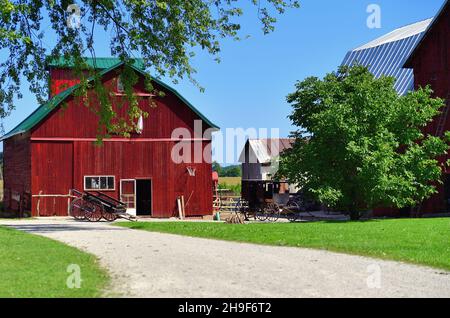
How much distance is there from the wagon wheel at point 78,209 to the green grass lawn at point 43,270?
42.2ft

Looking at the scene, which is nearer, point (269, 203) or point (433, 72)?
point (269, 203)

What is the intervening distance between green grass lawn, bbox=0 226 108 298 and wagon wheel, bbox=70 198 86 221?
12.9m

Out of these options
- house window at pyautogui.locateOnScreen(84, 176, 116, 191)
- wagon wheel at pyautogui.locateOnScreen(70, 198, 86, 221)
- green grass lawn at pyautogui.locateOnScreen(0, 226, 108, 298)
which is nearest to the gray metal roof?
house window at pyautogui.locateOnScreen(84, 176, 116, 191)

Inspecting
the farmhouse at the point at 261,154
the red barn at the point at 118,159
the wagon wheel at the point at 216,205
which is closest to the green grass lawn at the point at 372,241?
A: the red barn at the point at 118,159

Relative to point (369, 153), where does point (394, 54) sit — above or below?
above

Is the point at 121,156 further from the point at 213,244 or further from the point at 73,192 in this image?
the point at 213,244

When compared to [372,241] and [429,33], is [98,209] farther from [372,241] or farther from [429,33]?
[429,33]

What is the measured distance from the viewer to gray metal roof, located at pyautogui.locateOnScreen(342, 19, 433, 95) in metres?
41.3

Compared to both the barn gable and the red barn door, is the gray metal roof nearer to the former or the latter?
the barn gable

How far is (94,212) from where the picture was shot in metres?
30.0

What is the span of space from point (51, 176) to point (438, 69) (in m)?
23.4

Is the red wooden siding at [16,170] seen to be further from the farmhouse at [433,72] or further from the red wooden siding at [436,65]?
the red wooden siding at [436,65]

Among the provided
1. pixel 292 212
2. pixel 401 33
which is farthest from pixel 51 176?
pixel 401 33
